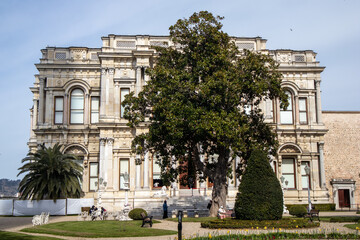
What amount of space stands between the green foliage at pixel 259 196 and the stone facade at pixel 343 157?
2483 cm

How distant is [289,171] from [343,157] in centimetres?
790

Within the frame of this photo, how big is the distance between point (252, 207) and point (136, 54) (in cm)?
2132

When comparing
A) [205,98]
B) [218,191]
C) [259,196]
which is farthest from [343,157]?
[259,196]

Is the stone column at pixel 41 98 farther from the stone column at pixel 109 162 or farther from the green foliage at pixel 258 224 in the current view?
the green foliage at pixel 258 224

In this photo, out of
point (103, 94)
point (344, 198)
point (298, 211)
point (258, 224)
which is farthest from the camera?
point (344, 198)

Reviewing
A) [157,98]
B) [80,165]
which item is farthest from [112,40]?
[157,98]

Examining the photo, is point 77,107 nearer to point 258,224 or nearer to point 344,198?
point 258,224

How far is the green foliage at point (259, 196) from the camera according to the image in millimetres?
19859

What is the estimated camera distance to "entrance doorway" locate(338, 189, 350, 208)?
42.2 m

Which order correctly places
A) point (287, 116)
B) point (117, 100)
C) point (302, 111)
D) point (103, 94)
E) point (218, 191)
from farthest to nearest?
point (302, 111)
point (287, 116)
point (117, 100)
point (103, 94)
point (218, 191)

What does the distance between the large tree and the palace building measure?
9.74 meters

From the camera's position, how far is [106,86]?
124 ft

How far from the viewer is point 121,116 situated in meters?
37.5

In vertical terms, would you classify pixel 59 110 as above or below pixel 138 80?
below
